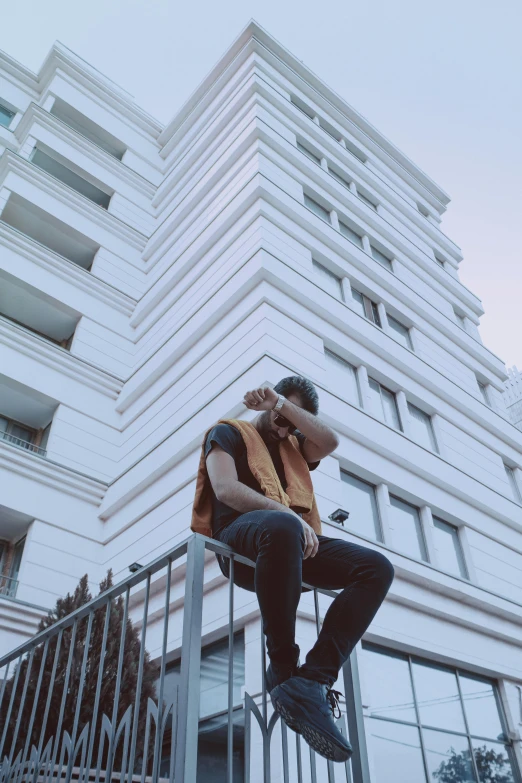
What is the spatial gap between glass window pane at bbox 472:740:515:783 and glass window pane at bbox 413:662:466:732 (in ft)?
1.45

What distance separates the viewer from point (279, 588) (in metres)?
2.75

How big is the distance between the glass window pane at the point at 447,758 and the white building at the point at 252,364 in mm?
48

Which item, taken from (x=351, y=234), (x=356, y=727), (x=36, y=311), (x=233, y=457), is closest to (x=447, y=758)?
(x=356, y=727)

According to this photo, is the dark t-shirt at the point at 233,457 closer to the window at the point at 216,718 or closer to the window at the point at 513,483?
the window at the point at 216,718

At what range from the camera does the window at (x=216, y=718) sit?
7941mm

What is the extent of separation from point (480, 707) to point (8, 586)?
9109 mm

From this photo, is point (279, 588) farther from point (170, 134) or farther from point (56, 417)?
point (170, 134)

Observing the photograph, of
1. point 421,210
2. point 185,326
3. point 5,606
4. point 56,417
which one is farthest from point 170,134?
point 5,606

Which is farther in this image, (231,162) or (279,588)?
(231,162)

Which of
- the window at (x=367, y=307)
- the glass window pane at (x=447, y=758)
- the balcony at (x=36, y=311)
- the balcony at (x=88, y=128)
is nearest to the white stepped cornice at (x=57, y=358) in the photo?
the balcony at (x=36, y=311)

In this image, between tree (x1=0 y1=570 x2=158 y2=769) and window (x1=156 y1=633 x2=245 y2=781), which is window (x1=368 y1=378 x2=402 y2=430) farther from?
tree (x1=0 y1=570 x2=158 y2=769)

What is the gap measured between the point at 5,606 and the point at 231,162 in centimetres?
1242

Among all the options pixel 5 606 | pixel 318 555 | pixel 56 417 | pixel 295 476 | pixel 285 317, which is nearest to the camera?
pixel 318 555

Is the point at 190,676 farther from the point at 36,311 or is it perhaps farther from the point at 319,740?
the point at 36,311
